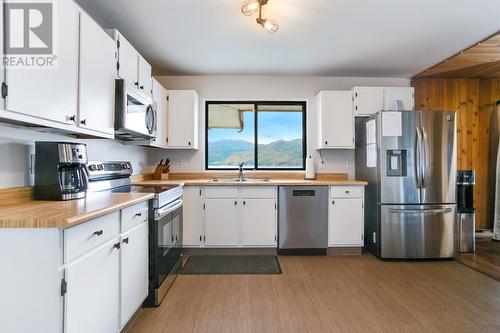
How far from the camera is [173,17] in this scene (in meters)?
2.42

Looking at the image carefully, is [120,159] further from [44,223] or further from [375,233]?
[375,233]

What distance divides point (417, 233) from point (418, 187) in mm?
547

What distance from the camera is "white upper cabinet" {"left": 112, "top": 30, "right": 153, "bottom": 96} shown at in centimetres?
221

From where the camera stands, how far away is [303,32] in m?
2.68

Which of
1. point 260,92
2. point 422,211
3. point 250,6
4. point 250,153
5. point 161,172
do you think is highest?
point 250,6

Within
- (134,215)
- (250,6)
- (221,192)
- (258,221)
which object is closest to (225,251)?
(258,221)


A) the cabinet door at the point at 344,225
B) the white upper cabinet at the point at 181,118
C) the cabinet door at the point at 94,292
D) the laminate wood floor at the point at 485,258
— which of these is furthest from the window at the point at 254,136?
the cabinet door at the point at 94,292

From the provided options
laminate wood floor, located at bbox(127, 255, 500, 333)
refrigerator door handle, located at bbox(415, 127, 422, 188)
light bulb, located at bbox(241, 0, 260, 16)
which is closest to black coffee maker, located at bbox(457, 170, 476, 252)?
laminate wood floor, located at bbox(127, 255, 500, 333)

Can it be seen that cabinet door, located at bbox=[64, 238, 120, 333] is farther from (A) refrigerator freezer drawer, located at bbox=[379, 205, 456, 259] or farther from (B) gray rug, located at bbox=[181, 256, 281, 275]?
(A) refrigerator freezer drawer, located at bbox=[379, 205, 456, 259]

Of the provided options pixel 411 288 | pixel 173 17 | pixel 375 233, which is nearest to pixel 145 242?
pixel 173 17

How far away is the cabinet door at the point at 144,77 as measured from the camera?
8.66 feet

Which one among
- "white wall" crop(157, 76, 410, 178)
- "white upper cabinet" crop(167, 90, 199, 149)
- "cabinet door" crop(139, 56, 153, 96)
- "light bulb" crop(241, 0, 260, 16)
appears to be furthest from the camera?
"white wall" crop(157, 76, 410, 178)

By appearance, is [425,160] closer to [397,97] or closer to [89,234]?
[397,97]

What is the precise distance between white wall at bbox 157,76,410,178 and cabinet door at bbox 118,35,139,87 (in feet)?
4.67
